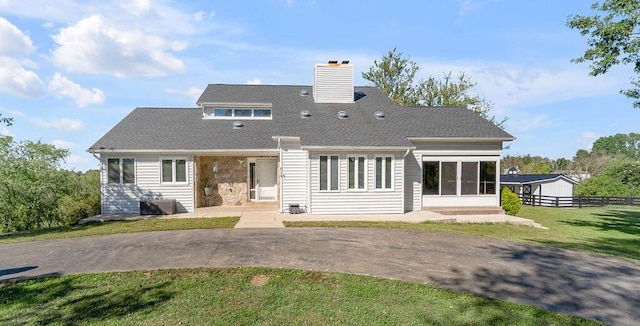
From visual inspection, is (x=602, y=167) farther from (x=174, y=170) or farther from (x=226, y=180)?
(x=174, y=170)

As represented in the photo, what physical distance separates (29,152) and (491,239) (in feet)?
61.3

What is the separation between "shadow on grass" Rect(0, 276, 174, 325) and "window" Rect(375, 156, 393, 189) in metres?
9.89

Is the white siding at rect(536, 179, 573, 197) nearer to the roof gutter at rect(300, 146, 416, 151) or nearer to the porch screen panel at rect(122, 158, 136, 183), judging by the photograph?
the roof gutter at rect(300, 146, 416, 151)

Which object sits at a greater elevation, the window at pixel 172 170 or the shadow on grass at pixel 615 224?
→ the window at pixel 172 170

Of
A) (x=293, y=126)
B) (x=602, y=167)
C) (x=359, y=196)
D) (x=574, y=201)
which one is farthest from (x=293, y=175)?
(x=602, y=167)

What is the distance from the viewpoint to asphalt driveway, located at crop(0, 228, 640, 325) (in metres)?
5.90

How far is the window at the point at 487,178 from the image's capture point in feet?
51.8

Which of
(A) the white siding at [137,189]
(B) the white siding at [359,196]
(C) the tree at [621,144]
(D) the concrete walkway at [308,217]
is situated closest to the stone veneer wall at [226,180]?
(D) the concrete walkway at [308,217]

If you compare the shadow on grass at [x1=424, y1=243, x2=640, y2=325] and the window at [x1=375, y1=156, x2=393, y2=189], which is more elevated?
the window at [x1=375, y1=156, x2=393, y2=189]

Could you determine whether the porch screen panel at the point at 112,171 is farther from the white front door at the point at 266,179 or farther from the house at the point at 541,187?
the house at the point at 541,187

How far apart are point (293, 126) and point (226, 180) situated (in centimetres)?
438

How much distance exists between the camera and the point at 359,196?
1422 cm

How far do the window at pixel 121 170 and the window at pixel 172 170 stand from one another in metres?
1.23

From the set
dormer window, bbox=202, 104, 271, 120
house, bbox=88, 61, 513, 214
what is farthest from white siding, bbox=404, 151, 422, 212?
dormer window, bbox=202, 104, 271, 120
